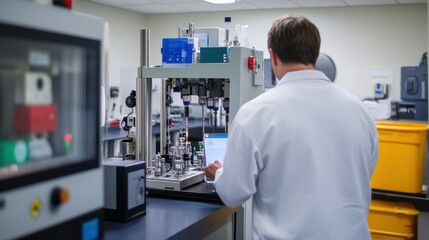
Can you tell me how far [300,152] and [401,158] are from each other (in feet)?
4.97

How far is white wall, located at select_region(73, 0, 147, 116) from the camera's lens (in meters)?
6.76

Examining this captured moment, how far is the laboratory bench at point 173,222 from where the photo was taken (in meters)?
1.76

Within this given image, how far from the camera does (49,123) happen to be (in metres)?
1.10

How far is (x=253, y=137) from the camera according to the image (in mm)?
1558

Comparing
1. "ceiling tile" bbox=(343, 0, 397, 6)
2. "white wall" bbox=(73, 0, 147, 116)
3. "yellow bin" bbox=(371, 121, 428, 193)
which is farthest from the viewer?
"white wall" bbox=(73, 0, 147, 116)

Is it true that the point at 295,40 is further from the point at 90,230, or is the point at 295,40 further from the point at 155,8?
the point at 155,8

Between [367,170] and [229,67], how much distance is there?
0.92 metres

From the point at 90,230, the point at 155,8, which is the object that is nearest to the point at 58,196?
the point at 90,230

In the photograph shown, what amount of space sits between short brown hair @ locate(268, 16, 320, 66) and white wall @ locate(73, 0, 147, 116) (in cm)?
507

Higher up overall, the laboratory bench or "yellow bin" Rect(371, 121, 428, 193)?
"yellow bin" Rect(371, 121, 428, 193)

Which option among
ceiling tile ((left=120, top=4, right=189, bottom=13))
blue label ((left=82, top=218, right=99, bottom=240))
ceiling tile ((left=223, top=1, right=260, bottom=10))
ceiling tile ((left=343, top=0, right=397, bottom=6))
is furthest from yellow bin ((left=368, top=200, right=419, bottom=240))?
ceiling tile ((left=120, top=4, right=189, bottom=13))

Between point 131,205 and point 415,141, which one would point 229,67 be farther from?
point 415,141

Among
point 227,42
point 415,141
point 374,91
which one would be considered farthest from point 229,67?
point 374,91

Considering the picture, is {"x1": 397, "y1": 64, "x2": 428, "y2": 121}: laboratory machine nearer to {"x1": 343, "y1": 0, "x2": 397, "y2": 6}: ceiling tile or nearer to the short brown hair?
{"x1": 343, "y1": 0, "x2": 397, "y2": 6}: ceiling tile
